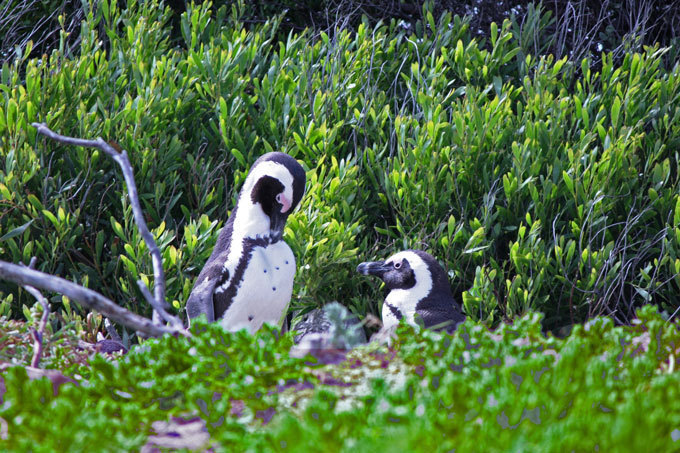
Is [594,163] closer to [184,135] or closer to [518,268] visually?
[518,268]

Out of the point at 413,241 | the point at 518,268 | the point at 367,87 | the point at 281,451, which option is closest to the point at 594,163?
the point at 518,268

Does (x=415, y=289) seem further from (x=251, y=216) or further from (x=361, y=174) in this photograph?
(x=361, y=174)

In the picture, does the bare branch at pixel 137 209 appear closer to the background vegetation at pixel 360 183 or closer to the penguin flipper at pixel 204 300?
the background vegetation at pixel 360 183

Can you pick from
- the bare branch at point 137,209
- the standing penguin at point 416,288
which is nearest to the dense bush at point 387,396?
the bare branch at point 137,209

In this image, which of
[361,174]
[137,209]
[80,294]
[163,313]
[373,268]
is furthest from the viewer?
[361,174]

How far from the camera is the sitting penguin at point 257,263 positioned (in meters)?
3.42

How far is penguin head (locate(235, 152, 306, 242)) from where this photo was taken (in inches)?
136

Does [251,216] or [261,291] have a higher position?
[251,216]

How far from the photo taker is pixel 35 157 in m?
4.70

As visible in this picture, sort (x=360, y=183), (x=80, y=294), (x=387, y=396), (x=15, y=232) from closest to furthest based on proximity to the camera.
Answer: (x=387, y=396) → (x=80, y=294) → (x=15, y=232) → (x=360, y=183)

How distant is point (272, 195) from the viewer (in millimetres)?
3486

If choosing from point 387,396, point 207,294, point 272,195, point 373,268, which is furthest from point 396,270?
point 387,396

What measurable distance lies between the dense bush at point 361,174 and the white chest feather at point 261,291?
778 millimetres

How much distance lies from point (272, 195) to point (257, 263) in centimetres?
31
